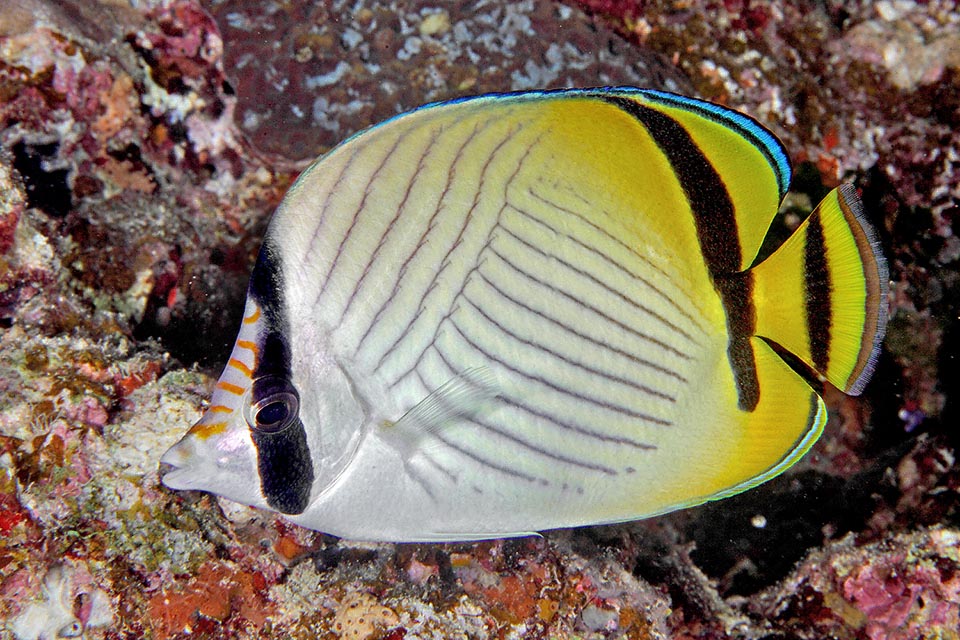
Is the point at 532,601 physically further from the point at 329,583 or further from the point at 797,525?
the point at 797,525

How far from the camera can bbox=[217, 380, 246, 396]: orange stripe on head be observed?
1237 millimetres

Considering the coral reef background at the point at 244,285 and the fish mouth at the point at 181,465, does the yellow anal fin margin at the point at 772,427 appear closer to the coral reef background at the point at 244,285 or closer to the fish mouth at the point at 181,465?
the coral reef background at the point at 244,285

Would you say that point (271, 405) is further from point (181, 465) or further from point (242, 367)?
point (181, 465)

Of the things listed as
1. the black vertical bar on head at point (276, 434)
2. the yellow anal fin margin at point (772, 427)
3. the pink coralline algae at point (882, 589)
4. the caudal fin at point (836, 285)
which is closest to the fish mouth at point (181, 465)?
the black vertical bar on head at point (276, 434)

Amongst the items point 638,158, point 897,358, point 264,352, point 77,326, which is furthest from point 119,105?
point 897,358

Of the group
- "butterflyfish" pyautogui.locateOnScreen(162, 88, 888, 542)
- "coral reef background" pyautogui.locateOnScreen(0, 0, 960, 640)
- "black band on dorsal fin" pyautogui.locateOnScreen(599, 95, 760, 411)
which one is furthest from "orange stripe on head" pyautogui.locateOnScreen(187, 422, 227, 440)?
"black band on dorsal fin" pyautogui.locateOnScreen(599, 95, 760, 411)

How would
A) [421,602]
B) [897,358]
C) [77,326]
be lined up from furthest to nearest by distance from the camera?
[897,358] → [77,326] → [421,602]

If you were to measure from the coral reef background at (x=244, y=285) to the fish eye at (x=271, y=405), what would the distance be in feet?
2.44

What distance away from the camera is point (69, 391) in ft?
5.98

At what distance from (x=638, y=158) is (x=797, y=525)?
1945mm

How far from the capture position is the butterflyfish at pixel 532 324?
1.27 m

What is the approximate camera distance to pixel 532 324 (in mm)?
1316

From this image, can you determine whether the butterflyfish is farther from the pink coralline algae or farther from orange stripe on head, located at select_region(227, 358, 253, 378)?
the pink coralline algae

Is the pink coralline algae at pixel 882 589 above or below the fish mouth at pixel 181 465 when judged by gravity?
below
